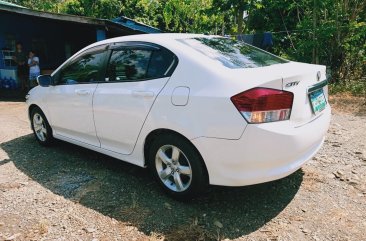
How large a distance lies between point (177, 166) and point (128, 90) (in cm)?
101

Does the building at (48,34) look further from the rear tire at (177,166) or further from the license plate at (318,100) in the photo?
the license plate at (318,100)

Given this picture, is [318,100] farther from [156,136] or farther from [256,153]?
[156,136]

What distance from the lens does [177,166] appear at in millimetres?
3561

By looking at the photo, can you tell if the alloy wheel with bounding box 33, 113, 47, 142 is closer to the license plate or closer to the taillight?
the taillight

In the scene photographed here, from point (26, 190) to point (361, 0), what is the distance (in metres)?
9.29

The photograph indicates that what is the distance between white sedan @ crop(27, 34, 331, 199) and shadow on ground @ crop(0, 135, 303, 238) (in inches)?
10.0

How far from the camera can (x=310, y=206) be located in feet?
11.7

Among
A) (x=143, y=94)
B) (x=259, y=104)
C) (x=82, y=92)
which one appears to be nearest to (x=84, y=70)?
(x=82, y=92)

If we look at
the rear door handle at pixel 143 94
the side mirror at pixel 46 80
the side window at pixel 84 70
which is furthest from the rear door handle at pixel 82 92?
the rear door handle at pixel 143 94

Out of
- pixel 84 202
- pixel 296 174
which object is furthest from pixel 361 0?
pixel 84 202

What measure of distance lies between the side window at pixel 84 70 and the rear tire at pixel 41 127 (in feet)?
2.64

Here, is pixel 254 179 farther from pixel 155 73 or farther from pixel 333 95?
pixel 333 95

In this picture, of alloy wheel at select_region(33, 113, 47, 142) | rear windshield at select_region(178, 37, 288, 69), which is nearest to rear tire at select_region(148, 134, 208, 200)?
rear windshield at select_region(178, 37, 288, 69)

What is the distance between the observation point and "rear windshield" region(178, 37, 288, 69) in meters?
3.53
